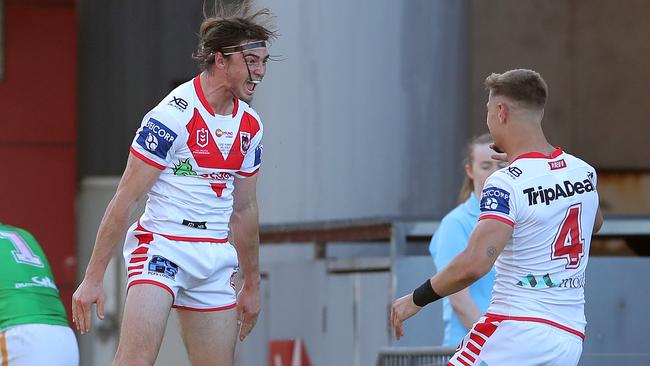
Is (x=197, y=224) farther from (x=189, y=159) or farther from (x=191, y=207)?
(x=189, y=159)

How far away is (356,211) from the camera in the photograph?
11.4m

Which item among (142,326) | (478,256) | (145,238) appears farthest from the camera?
(145,238)

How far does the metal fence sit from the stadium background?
A: 1.18 metres

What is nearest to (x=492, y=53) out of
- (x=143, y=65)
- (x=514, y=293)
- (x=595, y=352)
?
(x=143, y=65)

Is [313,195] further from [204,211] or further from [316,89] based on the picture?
[204,211]

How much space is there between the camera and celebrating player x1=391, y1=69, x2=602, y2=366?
4.89m

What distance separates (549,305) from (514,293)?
138 millimetres

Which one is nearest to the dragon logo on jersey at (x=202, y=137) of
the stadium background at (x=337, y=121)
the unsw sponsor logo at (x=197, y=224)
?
the unsw sponsor logo at (x=197, y=224)

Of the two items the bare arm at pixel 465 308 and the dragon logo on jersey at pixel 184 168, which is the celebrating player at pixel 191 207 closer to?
the dragon logo on jersey at pixel 184 168

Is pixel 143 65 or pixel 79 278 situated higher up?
pixel 143 65

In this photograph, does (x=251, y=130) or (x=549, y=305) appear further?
(x=251, y=130)

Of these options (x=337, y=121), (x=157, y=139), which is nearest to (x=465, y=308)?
(x=157, y=139)

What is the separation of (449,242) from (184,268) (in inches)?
61.0

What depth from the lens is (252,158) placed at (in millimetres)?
5965
